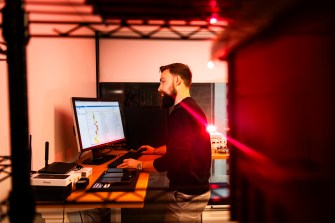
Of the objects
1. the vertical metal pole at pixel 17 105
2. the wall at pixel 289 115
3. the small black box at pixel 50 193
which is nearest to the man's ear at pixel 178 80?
the small black box at pixel 50 193

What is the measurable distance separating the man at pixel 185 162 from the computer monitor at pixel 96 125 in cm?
33

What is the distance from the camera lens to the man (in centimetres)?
145

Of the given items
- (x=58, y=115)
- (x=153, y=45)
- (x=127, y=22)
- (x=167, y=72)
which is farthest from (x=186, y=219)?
(x=153, y=45)

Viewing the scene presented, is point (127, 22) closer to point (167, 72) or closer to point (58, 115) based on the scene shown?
point (167, 72)

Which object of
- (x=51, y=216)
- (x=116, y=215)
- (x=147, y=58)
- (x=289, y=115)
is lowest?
(x=116, y=215)

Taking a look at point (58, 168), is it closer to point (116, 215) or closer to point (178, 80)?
point (178, 80)

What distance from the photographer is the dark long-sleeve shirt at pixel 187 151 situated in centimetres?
144

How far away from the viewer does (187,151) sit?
4.74ft

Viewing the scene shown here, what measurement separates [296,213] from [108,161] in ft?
5.08

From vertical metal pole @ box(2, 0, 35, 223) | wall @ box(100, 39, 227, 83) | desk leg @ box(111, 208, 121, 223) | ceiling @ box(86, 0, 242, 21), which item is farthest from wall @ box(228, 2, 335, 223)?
wall @ box(100, 39, 227, 83)

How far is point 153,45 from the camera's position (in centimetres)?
300

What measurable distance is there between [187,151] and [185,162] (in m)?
0.07

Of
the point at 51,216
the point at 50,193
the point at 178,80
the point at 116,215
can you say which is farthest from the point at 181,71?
the point at 116,215

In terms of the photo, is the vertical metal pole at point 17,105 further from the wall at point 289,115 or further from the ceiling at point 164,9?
the wall at point 289,115
